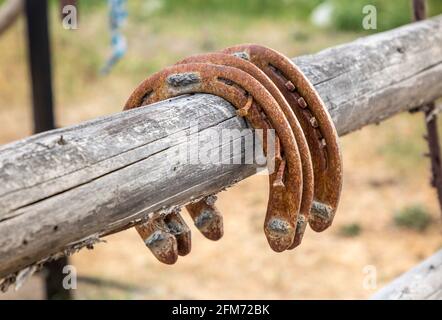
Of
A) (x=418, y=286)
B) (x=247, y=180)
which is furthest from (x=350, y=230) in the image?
(x=418, y=286)

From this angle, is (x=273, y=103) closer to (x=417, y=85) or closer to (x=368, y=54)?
(x=368, y=54)

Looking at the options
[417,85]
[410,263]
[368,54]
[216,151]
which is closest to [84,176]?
[216,151]

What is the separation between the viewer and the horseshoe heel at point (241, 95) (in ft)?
4.57

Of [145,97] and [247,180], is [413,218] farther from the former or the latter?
[145,97]

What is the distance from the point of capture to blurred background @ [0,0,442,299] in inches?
161

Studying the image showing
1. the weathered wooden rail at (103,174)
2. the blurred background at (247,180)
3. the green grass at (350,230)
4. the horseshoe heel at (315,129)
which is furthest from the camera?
the green grass at (350,230)

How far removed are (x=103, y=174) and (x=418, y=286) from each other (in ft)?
4.46

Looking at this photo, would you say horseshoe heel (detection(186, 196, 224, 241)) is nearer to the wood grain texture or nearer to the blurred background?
the wood grain texture

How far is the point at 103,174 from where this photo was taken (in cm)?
120

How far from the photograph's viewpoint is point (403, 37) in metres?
2.17

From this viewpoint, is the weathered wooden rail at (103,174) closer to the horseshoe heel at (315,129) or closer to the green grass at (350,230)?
the horseshoe heel at (315,129)

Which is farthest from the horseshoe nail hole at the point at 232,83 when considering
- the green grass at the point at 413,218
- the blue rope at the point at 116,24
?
the green grass at the point at 413,218

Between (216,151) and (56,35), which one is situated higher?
(56,35)

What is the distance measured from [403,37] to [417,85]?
143 mm
